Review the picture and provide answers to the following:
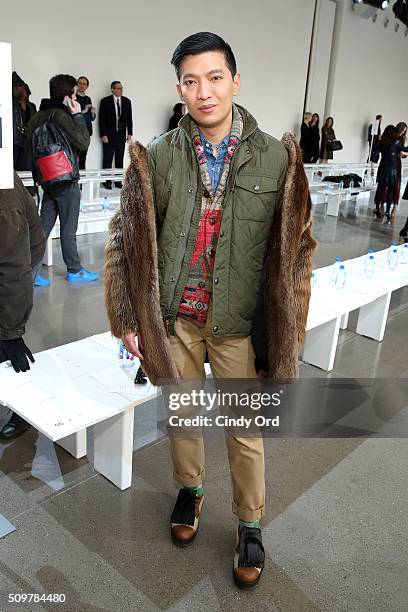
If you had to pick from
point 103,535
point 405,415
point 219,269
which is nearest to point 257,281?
point 219,269

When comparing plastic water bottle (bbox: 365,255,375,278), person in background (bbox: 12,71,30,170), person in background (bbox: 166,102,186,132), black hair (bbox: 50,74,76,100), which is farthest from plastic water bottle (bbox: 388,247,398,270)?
person in background (bbox: 166,102,186,132)

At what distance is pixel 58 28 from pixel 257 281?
7.81 m

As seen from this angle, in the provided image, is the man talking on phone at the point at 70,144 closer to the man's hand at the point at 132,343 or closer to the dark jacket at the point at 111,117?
the man's hand at the point at 132,343

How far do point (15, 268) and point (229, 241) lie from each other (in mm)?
846

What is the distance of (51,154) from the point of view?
4.10m

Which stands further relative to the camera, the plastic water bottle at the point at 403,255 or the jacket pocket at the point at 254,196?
the plastic water bottle at the point at 403,255

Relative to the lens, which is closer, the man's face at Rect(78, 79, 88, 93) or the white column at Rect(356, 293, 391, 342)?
the white column at Rect(356, 293, 391, 342)

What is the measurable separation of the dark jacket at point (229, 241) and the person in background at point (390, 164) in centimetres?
711

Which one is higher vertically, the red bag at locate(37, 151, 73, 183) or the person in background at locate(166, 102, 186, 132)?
the person in background at locate(166, 102, 186, 132)

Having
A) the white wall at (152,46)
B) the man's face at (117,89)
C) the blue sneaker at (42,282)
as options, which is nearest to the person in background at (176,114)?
the white wall at (152,46)

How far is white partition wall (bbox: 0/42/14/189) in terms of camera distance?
4.18 feet

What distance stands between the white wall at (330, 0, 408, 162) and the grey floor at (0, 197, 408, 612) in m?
12.5

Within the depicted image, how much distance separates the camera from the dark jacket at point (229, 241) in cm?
154

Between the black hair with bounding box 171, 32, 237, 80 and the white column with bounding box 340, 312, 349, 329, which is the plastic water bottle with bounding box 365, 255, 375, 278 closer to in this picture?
the white column with bounding box 340, 312, 349, 329
